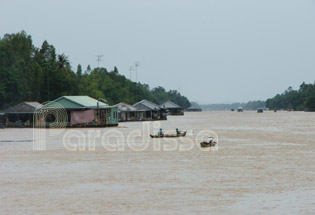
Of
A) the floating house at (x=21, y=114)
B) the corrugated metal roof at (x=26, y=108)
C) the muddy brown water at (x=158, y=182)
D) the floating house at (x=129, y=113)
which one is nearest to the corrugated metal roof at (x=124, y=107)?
the floating house at (x=129, y=113)

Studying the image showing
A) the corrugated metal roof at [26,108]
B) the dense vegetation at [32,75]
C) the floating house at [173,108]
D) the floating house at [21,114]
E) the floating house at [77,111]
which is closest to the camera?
the floating house at [77,111]

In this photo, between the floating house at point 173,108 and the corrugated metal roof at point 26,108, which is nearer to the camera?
the corrugated metal roof at point 26,108

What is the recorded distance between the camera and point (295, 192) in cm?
1552

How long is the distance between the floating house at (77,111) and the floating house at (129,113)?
1800cm

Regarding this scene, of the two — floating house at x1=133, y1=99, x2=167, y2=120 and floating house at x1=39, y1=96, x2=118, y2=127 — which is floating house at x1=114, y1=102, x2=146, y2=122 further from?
floating house at x1=39, y1=96, x2=118, y2=127

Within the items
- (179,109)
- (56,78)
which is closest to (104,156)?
(56,78)

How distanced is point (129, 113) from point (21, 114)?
25349mm

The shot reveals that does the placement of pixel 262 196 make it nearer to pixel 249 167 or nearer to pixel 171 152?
pixel 249 167

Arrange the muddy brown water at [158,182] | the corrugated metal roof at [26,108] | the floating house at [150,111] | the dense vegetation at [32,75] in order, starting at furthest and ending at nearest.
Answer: the floating house at [150,111], the dense vegetation at [32,75], the corrugated metal roof at [26,108], the muddy brown water at [158,182]

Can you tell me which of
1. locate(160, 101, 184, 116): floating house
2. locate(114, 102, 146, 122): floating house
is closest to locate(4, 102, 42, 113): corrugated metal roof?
locate(114, 102, 146, 122): floating house

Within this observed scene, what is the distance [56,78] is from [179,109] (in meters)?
64.2

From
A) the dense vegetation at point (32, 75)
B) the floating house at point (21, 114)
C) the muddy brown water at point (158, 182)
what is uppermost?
the dense vegetation at point (32, 75)

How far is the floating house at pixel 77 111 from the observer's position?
Result: 2185 inches

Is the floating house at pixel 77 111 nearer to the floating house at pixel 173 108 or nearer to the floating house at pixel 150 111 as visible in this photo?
the floating house at pixel 150 111
